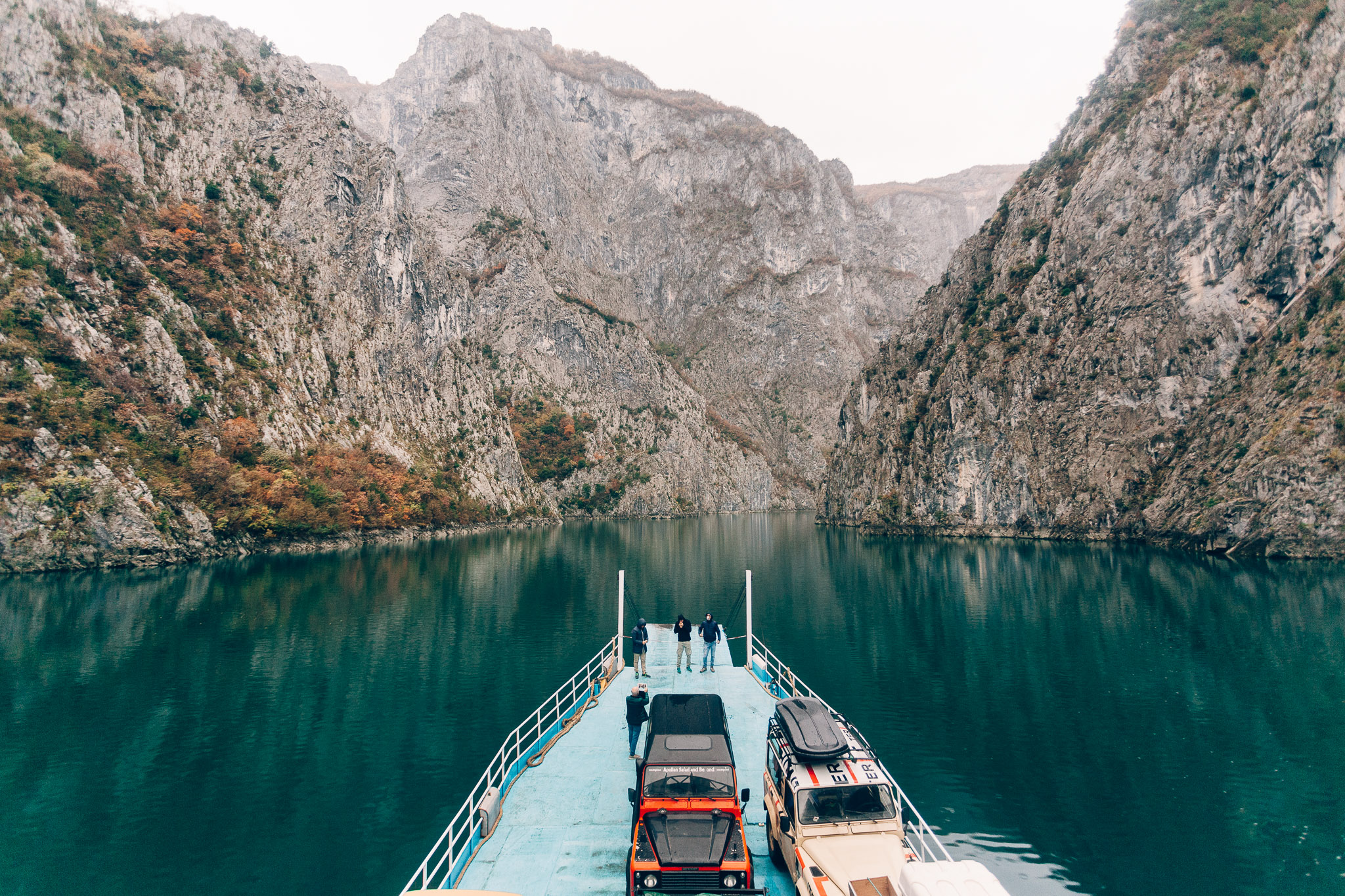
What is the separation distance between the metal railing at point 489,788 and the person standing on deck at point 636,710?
281 cm

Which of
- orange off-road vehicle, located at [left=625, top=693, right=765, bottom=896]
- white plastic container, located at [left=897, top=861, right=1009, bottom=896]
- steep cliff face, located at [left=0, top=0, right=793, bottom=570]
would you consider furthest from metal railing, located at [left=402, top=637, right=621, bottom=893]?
steep cliff face, located at [left=0, top=0, right=793, bottom=570]

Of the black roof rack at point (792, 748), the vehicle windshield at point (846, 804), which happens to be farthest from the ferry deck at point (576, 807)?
the black roof rack at point (792, 748)

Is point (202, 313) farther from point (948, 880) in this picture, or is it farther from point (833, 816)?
point (948, 880)

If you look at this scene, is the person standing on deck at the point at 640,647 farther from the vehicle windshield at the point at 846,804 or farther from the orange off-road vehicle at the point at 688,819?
the vehicle windshield at the point at 846,804

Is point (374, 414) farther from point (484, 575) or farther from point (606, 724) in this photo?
point (606, 724)

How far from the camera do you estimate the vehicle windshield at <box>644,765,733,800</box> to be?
13.3 meters

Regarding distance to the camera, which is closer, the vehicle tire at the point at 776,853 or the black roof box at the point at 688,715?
the vehicle tire at the point at 776,853

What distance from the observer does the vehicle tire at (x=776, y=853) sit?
14406 mm

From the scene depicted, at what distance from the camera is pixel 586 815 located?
17266 mm

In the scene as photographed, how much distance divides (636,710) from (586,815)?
3327 millimetres

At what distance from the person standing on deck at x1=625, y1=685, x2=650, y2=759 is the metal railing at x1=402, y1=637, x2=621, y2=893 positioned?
9.22ft

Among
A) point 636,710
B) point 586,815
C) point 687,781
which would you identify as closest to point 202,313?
point 636,710

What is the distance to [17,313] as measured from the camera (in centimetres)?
7525

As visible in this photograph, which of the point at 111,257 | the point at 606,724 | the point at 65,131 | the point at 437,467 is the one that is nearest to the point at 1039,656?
the point at 606,724
